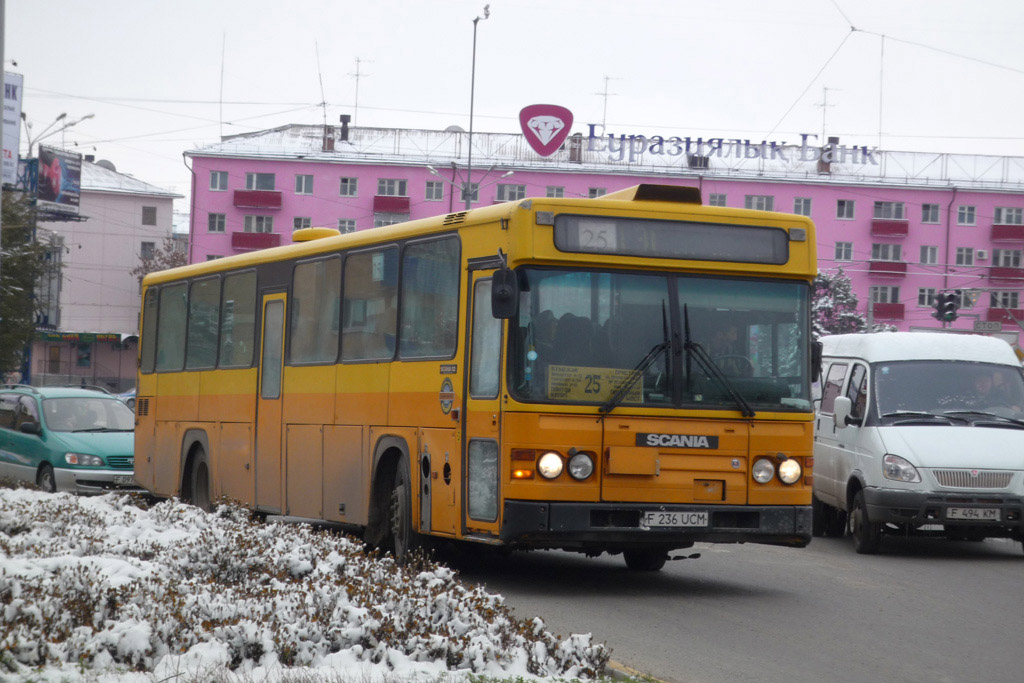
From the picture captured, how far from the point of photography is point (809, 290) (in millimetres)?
11422

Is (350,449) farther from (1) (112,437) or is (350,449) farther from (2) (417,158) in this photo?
(2) (417,158)

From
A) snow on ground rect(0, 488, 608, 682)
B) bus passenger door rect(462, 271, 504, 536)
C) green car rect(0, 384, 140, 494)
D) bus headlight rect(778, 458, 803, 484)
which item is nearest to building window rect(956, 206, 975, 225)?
green car rect(0, 384, 140, 494)

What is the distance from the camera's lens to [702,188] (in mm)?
82500

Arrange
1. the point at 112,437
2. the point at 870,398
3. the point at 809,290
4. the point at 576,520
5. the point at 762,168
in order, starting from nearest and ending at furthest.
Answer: the point at 576,520, the point at 809,290, the point at 870,398, the point at 112,437, the point at 762,168

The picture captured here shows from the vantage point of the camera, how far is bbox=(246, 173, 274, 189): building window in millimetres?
83688

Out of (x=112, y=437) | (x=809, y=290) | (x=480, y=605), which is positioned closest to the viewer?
(x=480, y=605)

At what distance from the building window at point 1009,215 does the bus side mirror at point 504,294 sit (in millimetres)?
79689

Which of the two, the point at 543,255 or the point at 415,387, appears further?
the point at 415,387

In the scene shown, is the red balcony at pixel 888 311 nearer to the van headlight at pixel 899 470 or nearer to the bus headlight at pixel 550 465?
the van headlight at pixel 899 470

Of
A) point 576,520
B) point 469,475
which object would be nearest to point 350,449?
point 469,475

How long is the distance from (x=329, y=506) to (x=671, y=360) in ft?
13.8

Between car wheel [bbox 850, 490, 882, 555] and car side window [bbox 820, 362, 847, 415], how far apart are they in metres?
1.52

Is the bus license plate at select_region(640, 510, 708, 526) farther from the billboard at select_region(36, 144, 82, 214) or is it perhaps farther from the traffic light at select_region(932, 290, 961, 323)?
the billboard at select_region(36, 144, 82, 214)

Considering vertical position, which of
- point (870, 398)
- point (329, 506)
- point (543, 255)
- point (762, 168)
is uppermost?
point (762, 168)
